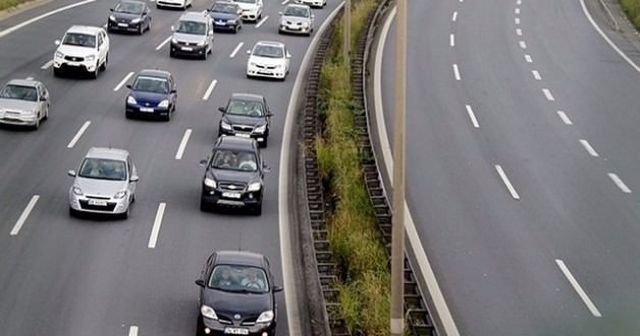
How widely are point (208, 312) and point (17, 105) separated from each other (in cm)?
1834

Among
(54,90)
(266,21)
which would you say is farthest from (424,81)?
(266,21)

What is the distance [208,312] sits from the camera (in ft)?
77.7

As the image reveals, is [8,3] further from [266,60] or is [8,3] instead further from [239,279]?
[239,279]

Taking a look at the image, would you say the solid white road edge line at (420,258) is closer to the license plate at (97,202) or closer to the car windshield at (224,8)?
the license plate at (97,202)

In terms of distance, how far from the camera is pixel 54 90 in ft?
153

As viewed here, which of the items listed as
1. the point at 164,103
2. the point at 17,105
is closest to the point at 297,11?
the point at 164,103

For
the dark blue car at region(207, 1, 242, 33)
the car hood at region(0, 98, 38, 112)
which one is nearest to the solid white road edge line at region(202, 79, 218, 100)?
the car hood at region(0, 98, 38, 112)

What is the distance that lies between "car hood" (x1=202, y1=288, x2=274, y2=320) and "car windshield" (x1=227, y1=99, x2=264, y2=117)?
56.9 feet

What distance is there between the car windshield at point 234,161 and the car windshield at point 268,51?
1803 centimetres

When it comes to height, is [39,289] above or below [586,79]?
above

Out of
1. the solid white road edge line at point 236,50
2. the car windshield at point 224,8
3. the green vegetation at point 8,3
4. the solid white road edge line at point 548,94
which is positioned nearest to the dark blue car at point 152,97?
the solid white road edge line at point 236,50

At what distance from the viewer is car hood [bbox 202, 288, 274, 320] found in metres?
23.8

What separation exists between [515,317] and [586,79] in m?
28.8

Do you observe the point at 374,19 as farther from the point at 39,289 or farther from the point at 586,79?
the point at 39,289
